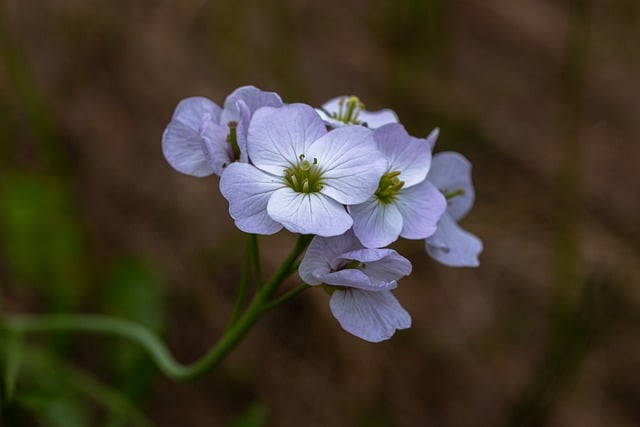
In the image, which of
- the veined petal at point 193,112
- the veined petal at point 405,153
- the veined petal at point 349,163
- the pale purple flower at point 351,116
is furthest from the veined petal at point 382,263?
the veined petal at point 193,112

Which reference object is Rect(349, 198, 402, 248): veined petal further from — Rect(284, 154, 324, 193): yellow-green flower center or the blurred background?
the blurred background

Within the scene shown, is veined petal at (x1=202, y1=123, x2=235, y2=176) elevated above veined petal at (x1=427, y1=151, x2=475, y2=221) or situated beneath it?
elevated above

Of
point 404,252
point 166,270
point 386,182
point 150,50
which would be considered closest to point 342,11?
point 150,50

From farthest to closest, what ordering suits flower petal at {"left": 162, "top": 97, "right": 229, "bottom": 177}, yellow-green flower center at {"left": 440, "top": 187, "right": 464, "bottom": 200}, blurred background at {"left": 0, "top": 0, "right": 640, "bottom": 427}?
blurred background at {"left": 0, "top": 0, "right": 640, "bottom": 427}, yellow-green flower center at {"left": 440, "top": 187, "right": 464, "bottom": 200}, flower petal at {"left": 162, "top": 97, "right": 229, "bottom": 177}

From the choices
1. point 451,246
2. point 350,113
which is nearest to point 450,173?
point 451,246

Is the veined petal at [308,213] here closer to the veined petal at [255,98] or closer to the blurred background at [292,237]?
the veined petal at [255,98]

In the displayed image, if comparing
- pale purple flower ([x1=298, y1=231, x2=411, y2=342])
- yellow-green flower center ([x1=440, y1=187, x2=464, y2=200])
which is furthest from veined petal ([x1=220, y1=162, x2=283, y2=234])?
yellow-green flower center ([x1=440, y1=187, x2=464, y2=200])

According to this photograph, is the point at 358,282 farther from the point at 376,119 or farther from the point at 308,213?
the point at 376,119
